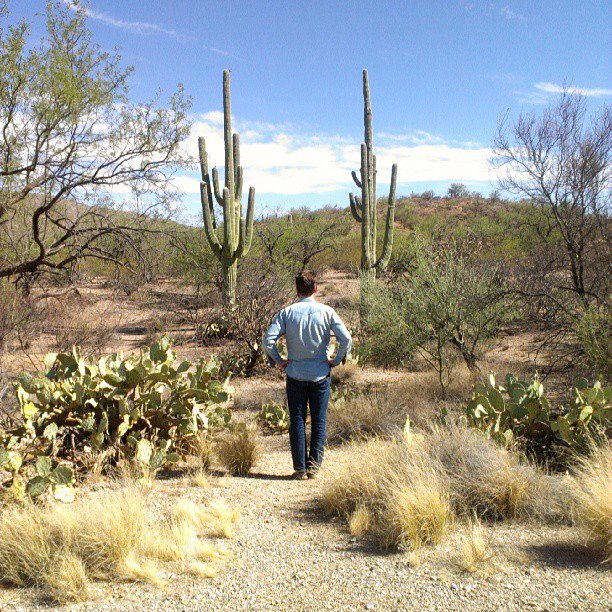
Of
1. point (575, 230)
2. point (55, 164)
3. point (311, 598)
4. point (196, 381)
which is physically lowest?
point (311, 598)

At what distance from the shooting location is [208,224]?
14.5 m

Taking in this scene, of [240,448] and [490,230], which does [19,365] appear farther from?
[490,230]

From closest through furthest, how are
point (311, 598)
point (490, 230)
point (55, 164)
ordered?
point (311, 598), point (55, 164), point (490, 230)

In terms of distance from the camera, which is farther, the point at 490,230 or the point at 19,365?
the point at 490,230

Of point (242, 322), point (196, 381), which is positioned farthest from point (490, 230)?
point (196, 381)

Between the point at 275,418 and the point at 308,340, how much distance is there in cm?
238

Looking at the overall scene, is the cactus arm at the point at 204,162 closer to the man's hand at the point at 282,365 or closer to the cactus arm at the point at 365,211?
the cactus arm at the point at 365,211

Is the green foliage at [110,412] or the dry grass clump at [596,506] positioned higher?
the green foliage at [110,412]

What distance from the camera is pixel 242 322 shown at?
11336 mm

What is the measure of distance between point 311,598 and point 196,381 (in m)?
2.86

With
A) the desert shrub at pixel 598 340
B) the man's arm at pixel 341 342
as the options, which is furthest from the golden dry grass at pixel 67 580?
the desert shrub at pixel 598 340

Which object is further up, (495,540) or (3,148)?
(3,148)

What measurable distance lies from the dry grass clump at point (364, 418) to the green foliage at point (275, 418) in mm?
551

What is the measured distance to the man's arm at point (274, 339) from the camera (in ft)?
17.0
